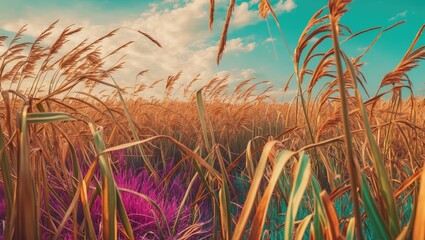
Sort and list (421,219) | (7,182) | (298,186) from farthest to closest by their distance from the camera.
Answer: (7,182) → (298,186) → (421,219)

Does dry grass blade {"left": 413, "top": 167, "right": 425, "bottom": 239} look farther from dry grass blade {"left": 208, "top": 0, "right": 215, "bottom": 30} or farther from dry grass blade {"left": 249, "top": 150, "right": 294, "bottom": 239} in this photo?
dry grass blade {"left": 208, "top": 0, "right": 215, "bottom": 30}

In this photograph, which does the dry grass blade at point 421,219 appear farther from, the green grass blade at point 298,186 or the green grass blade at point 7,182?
the green grass blade at point 7,182

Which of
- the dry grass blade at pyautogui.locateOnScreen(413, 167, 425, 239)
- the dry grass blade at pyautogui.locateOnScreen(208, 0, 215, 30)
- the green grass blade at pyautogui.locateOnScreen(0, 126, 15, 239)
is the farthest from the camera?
the dry grass blade at pyautogui.locateOnScreen(208, 0, 215, 30)

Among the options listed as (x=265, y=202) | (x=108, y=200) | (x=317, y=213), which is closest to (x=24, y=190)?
(x=108, y=200)

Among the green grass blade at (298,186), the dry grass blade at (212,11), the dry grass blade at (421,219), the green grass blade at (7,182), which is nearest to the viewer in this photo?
the dry grass blade at (421,219)

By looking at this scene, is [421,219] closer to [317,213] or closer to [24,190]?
Result: [317,213]

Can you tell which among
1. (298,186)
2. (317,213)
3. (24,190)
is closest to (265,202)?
(298,186)

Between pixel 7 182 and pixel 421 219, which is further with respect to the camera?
pixel 7 182

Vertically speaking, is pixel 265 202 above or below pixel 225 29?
below

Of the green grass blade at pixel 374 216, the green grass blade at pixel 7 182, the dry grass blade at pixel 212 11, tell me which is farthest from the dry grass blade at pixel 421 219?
the green grass blade at pixel 7 182

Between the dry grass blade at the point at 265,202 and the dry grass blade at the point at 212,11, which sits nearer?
the dry grass blade at the point at 265,202

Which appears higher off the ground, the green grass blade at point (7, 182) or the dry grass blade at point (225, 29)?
the dry grass blade at point (225, 29)

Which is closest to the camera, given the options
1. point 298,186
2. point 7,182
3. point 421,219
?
point 421,219

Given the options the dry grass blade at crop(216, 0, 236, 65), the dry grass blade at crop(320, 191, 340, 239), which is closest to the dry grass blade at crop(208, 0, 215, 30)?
the dry grass blade at crop(216, 0, 236, 65)
